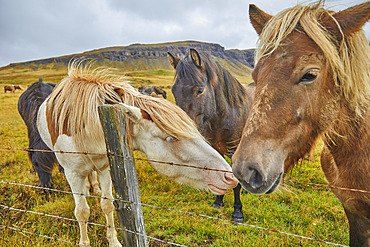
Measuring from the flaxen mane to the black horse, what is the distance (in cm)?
293

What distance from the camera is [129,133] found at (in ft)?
7.35

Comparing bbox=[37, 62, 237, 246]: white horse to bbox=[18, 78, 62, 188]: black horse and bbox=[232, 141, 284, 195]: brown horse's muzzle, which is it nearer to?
bbox=[232, 141, 284, 195]: brown horse's muzzle

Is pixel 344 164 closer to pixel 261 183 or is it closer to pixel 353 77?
pixel 353 77

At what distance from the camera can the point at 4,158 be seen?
6.54m

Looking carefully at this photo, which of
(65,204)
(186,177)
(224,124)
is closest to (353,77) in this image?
(186,177)

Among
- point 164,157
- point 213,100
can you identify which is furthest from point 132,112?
point 213,100

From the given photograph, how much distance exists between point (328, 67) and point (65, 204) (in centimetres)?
445

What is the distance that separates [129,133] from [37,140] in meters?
3.23

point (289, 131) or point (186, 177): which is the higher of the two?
point (289, 131)

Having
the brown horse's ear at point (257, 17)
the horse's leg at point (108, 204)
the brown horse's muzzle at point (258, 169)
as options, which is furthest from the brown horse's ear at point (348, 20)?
the horse's leg at point (108, 204)

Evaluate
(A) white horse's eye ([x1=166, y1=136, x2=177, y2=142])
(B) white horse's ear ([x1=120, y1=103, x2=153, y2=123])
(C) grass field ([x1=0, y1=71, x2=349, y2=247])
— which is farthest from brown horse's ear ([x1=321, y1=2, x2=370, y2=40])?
(C) grass field ([x1=0, y1=71, x2=349, y2=247])

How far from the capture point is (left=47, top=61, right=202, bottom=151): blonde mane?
2.32 m

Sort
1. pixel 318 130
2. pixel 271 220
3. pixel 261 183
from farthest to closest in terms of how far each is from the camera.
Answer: pixel 271 220 < pixel 318 130 < pixel 261 183

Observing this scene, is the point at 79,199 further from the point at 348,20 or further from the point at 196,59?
the point at 348,20
